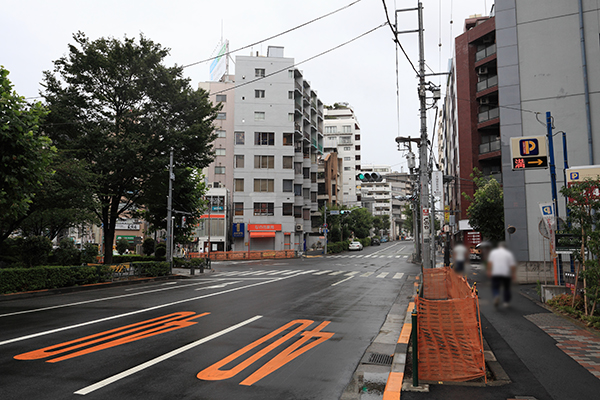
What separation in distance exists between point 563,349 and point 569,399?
3.28 meters

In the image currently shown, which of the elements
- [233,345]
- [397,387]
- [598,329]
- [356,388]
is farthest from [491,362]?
[233,345]

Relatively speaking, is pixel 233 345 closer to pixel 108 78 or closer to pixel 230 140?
pixel 108 78

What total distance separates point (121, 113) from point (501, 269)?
3433cm

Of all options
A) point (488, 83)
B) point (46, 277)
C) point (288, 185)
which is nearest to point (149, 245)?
point (288, 185)

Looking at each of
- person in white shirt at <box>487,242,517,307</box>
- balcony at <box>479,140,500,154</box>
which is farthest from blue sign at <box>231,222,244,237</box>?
person in white shirt at <box>487,242,517,307</box>

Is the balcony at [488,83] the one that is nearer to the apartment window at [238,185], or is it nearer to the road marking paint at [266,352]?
the apartment window at [238,185]

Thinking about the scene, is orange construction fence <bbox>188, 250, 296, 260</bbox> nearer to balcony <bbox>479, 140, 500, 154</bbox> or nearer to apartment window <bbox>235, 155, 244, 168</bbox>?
apartment window <bbox>235, 155, 244, 168</bbox>

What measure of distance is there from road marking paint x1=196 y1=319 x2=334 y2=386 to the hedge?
48.1ft

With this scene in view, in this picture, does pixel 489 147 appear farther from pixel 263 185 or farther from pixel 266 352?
pixel 266 352

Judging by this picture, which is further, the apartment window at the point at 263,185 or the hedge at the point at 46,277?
the apartment window at the point at 263,185

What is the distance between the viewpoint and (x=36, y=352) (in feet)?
31.3

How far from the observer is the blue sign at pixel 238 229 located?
6575 centimetres

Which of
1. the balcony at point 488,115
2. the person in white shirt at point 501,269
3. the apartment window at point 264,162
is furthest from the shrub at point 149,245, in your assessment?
the person in white shirt at point 501,269

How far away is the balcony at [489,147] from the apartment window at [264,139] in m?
31.8
